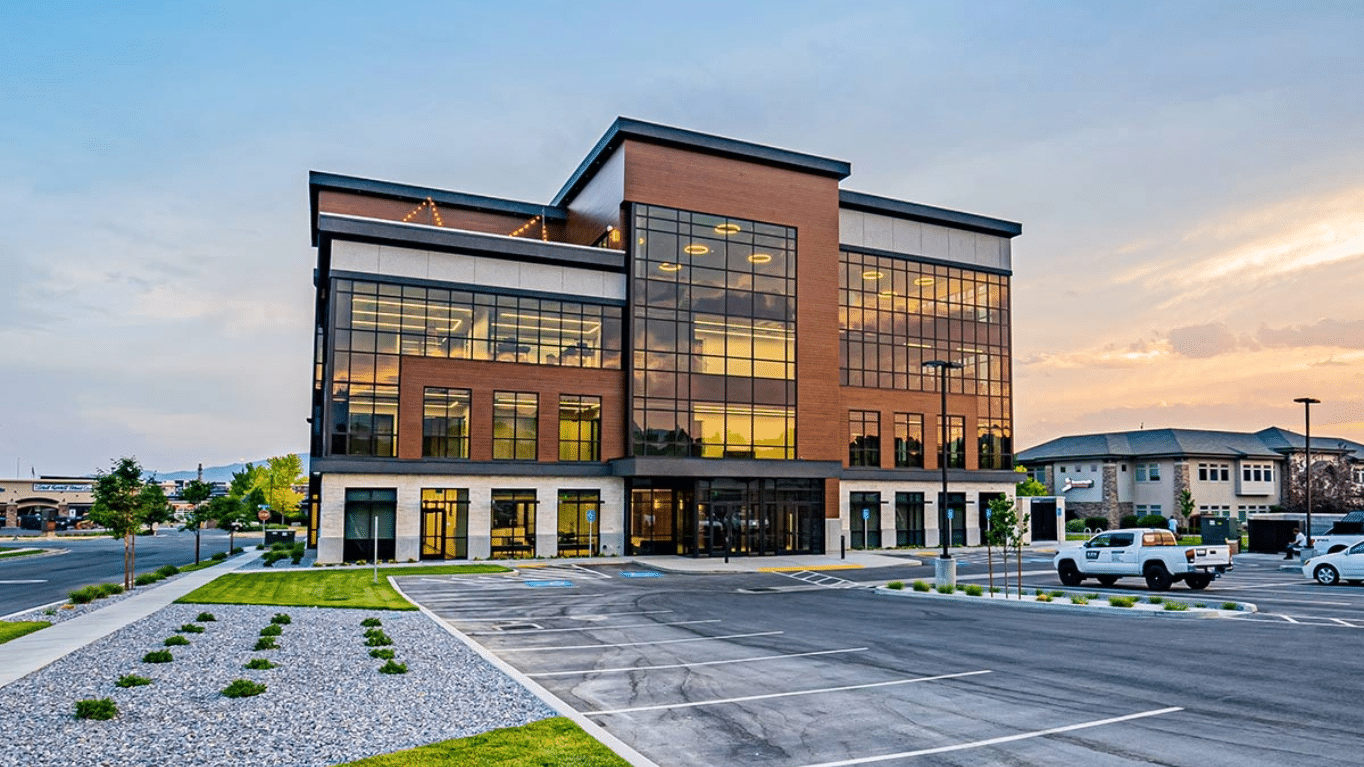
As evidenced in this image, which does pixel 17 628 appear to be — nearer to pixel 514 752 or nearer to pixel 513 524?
pixel 514 752

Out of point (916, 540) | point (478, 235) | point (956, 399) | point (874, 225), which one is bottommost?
point (916, 540)

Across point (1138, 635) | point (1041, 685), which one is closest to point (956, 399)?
point (1138, 635)

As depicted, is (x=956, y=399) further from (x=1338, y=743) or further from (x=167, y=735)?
(x=167, y=735)

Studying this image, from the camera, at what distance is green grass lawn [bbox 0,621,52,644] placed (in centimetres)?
1752

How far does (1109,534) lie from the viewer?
31750 millimetres

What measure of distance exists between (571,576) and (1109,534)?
2035cm

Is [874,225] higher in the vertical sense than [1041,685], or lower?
higher

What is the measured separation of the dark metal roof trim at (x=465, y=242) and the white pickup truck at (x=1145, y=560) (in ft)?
89.9

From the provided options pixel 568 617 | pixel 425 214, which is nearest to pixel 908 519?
pixel 425 214

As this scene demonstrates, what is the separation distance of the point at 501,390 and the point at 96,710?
119ft

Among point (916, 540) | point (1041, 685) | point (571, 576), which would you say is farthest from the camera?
point (916, 540)

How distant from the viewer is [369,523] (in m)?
43.8

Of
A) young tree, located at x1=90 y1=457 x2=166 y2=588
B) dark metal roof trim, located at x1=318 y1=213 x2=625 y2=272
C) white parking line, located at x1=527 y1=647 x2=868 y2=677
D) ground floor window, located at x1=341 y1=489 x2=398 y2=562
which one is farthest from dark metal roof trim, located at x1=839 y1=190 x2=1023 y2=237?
white parking line, located at x1=527 y1=647 x2=868 y2=677

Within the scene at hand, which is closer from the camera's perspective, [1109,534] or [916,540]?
[1109,534]
